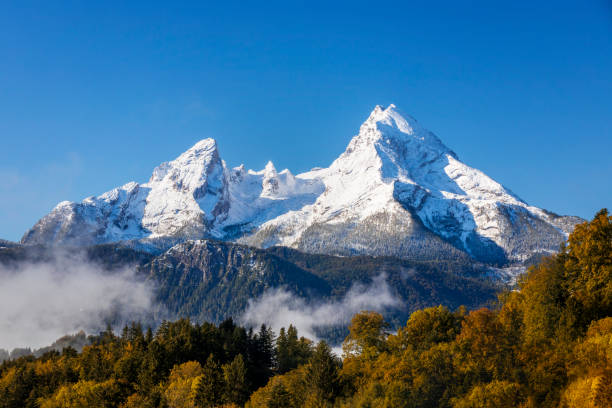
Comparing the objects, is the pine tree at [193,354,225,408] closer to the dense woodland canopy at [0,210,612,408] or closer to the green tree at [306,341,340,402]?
the dense woodland canopy at [0,210,612,408]

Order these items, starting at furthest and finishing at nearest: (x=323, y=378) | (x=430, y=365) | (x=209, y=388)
Result: (x=209, y=388) → (x=323, y=378) → (x=430, y=365)

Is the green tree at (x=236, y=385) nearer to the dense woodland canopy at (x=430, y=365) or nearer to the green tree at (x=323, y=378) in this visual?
the dense woodland canopy at (x=430, y=365)

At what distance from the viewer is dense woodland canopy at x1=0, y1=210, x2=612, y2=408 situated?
245 feet

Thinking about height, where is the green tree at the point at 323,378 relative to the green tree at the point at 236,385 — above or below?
above

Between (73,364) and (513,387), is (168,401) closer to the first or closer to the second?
(73,364)

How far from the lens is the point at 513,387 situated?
74062 mm

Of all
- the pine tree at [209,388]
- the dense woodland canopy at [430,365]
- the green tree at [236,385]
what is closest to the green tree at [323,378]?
the dense woodland canopy at [430,365]

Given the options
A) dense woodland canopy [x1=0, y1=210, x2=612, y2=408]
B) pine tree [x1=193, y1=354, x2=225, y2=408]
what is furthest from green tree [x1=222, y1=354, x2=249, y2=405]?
pine tree [x1=193, y1=354, x2=225, y2=408]

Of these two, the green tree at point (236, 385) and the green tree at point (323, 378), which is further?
the green tree at point (236, 385)

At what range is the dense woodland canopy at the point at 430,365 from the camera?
74688 millimetres

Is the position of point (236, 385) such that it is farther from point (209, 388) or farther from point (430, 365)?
point (430, 365)

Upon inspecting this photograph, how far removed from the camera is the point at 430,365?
88.6 meters

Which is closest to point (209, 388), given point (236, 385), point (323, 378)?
point (236, 385)

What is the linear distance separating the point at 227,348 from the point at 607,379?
320 ft
